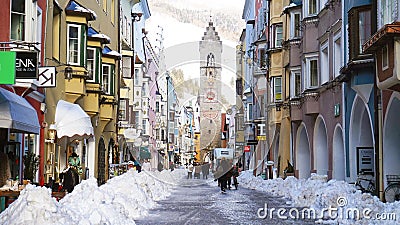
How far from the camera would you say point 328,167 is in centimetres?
3103

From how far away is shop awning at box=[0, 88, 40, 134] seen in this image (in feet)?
50.5

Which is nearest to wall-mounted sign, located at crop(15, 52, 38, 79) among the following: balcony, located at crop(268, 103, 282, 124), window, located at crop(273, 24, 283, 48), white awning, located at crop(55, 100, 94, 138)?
white awning, located at crop(55, 100, 94, 138)

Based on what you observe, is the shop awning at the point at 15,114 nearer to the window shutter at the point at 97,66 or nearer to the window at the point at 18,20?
the window at the point at 18,20

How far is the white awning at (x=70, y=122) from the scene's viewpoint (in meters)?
24.4

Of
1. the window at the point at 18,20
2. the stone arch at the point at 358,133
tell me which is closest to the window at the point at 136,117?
the stone arch at the point at 358,133

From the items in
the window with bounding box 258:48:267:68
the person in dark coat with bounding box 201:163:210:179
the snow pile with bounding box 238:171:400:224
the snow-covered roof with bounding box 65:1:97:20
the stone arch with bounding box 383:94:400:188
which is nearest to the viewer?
the snow pile with bounding box 238:171:400:224

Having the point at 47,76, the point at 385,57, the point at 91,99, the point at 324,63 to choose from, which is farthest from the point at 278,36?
the point at 47,76

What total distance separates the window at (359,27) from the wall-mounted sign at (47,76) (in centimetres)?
946

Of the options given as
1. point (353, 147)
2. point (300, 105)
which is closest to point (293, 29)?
point (300, 105)

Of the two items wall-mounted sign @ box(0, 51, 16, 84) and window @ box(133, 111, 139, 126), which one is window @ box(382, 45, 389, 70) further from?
window @ box(133, 111, 139, 126)

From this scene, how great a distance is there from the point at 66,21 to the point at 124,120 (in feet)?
66.5

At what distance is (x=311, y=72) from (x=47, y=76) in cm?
1636

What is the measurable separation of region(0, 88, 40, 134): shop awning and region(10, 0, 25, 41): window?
7.66 ft

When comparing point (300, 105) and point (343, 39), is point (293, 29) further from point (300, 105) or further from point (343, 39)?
point (343, 39)
